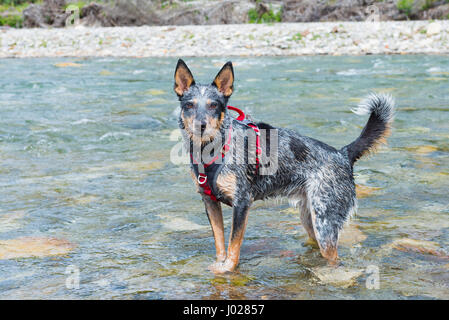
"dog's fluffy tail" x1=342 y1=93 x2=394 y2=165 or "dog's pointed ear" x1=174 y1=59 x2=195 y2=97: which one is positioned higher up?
"dog's pointed ear" x1=174 y1=59 x2=195 y2=97

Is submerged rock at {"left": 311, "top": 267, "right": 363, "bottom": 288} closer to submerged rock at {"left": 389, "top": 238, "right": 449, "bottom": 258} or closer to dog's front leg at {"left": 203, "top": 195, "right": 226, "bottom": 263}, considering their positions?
submerged rock at {"left": 389, "top": 238, "right": 449, "bottom": 258}

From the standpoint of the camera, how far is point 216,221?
4594 mm

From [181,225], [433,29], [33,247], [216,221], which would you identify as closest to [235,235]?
[216,221]

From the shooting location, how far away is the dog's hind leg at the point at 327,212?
15.0 feet

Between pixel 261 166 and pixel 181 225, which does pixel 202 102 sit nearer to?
pixel 261 166

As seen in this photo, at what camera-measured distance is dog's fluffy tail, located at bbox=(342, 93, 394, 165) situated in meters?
4.78

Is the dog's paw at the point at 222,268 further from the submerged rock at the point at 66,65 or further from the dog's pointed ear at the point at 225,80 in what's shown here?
the submerged rock at the point at 66,65

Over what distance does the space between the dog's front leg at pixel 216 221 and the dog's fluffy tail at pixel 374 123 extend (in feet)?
4.17

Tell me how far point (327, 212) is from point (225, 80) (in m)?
1.38

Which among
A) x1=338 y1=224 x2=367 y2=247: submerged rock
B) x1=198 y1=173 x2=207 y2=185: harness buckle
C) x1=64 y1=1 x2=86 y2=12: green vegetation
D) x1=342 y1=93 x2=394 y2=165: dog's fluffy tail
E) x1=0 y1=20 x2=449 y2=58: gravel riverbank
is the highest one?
x1=64 y1=1 x2=86 y2=12: green vegetation

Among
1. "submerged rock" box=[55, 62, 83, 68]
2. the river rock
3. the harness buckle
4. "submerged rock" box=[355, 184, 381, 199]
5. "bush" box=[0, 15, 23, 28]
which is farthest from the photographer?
"bush" box=[0, 15, 23, 28]

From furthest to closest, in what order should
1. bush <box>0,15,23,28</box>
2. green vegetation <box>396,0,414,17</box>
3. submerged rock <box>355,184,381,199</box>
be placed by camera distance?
1. bush <box>0,15,23,28</box>
2. green vegetation <box>396,0,414,17</box>
3. submerged rock <box>355,184,381,199</box>

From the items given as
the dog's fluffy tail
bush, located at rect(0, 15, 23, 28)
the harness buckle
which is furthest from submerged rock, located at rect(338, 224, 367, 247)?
bush, located at rect(0, 15, 23, 28)

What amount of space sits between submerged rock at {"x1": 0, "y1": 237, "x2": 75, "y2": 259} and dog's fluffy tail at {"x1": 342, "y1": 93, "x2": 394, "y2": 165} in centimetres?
276
